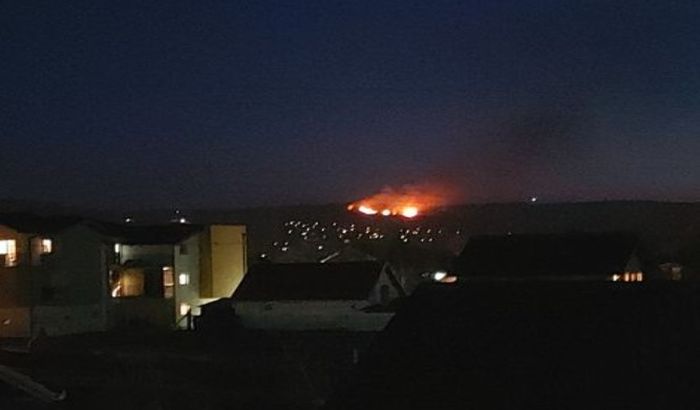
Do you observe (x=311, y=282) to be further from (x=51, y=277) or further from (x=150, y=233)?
(x=51, y=277)

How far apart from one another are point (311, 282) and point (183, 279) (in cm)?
577

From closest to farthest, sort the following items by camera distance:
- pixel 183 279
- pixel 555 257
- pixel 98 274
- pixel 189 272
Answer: pixel 555 257, pixel 98 274, pixel 183 279, pixel 189 272

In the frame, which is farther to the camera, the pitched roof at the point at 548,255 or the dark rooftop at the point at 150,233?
the dark rooftop at the point at 150,233

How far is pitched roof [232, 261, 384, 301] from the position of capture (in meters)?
31.6

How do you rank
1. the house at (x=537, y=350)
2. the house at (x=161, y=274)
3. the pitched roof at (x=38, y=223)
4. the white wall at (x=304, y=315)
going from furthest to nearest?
the house at (x=161, y=274) < the pitched roof at (x=38, y=223) < the white wall at (x=304, y=315) < the house at (x=537, y=350)

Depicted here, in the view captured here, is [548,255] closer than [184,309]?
Yes

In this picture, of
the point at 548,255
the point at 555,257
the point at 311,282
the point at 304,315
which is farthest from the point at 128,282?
the point at 555,257

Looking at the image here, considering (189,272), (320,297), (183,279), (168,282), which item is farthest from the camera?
(189,272)

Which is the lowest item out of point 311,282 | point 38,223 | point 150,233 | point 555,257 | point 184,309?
point 184,309

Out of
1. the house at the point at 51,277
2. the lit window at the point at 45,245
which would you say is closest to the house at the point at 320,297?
the house at the point at 51,277

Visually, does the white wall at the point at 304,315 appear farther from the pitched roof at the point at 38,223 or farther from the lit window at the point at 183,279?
the pitched roof at the point at 38,223

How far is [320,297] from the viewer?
31469 millimetres

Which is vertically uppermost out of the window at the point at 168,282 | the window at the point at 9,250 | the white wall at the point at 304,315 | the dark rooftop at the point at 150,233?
the dark rooftop at the point at 150,233

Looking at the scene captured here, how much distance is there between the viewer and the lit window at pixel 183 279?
115ft
